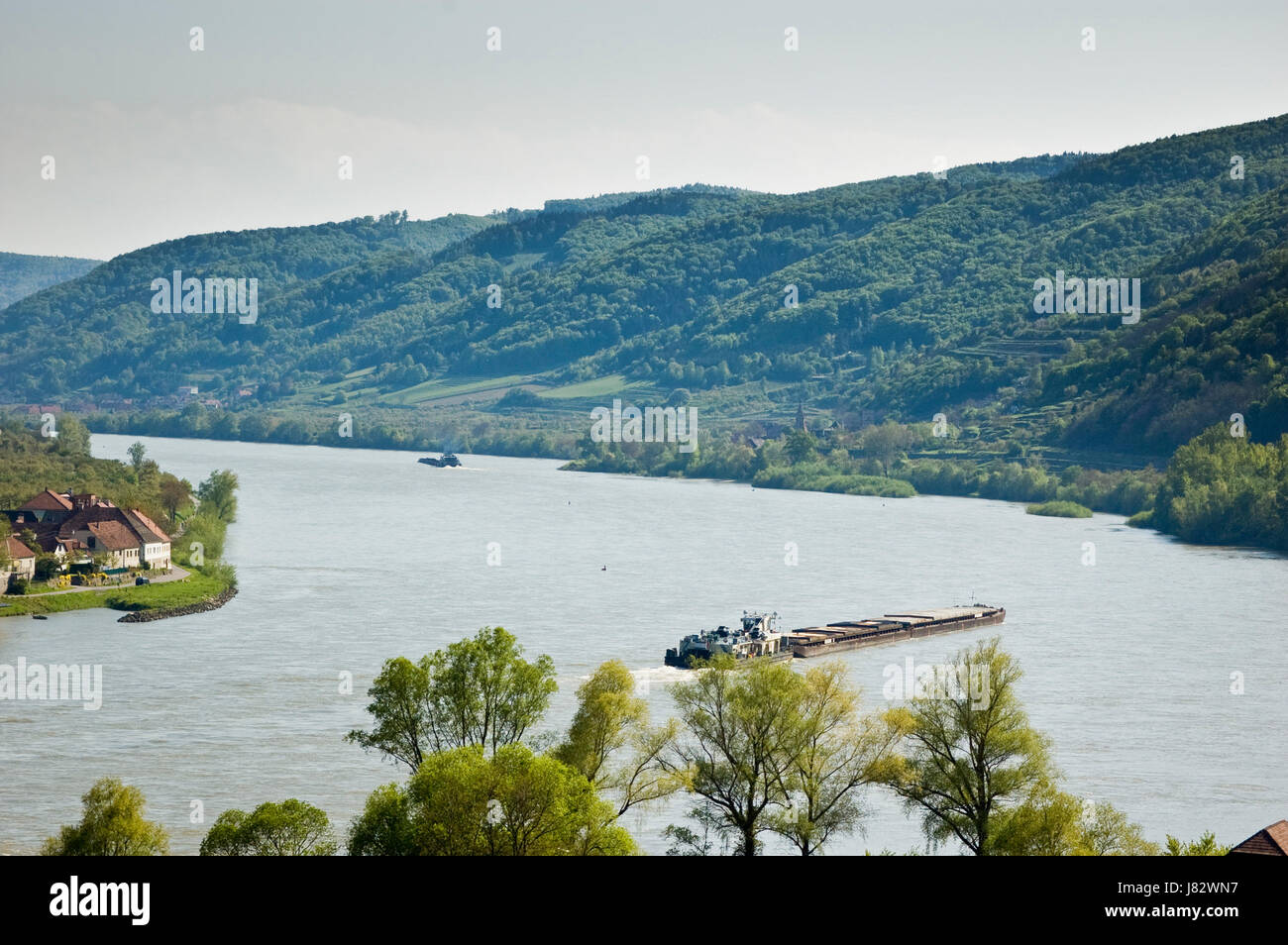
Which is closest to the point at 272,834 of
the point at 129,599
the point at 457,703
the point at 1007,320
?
the point at 457,703

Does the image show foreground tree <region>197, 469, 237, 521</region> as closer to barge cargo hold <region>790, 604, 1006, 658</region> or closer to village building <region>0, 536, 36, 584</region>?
village building <region>0, 536, 36, 584</region>

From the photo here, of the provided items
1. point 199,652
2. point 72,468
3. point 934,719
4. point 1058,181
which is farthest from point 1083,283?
point 934,719

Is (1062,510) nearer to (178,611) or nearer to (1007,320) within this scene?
(178,611)

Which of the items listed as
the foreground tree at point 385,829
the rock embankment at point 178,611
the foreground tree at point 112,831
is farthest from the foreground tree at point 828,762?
the rock embankment at point 178,611

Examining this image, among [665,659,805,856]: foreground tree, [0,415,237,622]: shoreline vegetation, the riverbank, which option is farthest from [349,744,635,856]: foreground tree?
the riverbank
